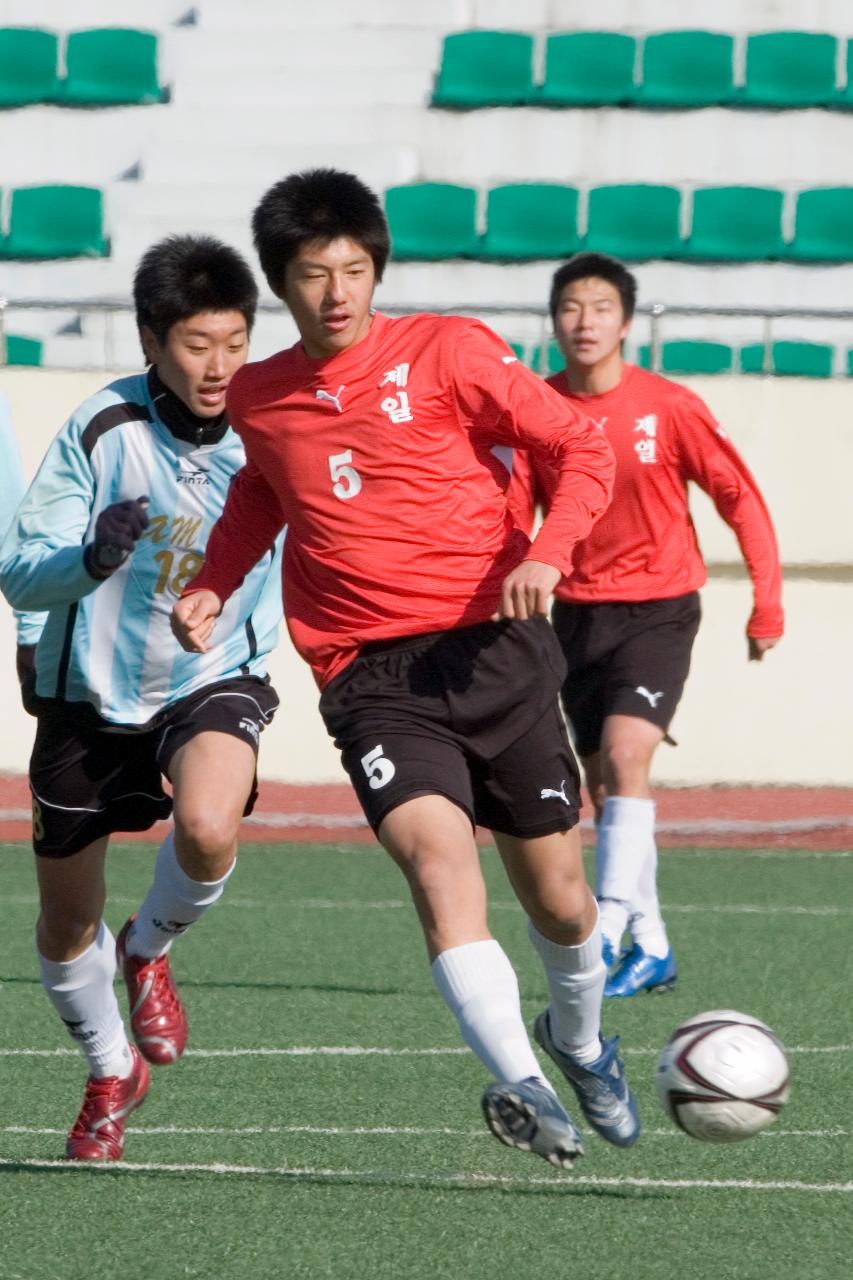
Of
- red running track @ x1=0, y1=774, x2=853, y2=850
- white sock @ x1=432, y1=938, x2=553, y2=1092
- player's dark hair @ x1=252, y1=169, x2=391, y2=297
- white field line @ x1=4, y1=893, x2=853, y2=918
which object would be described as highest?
player's dark hair @ x1=252, y1=169, x2=391, y2=297

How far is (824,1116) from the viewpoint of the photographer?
5254 mm

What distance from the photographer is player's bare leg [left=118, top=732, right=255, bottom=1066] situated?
498cm

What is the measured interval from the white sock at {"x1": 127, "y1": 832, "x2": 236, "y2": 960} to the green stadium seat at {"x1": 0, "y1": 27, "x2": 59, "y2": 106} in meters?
14.1

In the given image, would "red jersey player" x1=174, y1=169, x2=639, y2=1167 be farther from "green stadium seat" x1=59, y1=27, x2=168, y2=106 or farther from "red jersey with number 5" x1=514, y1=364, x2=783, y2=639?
"green stadium seat" x1=59, y1=27, x2=168, y2=106

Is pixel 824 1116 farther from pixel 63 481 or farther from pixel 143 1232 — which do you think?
A: pixel 63 481

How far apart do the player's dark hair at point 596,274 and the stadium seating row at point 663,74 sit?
35.2 ft

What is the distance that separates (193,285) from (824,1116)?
260 cm

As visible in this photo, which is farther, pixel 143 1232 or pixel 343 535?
pixel 343 535

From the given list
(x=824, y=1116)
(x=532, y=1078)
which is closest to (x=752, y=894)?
(x=824, y=1116)

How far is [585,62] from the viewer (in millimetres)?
17750

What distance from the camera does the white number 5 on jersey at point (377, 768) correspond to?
4.31 metres

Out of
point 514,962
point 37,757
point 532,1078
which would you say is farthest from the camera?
point 514,962

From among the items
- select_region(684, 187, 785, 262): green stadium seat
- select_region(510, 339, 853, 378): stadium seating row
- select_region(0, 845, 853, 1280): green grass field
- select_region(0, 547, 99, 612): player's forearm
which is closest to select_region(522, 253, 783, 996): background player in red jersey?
select_region(0, 845, 853, 1280): green grass field

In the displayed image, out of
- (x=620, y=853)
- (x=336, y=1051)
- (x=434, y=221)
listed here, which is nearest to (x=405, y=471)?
(x=336, y=1051)
